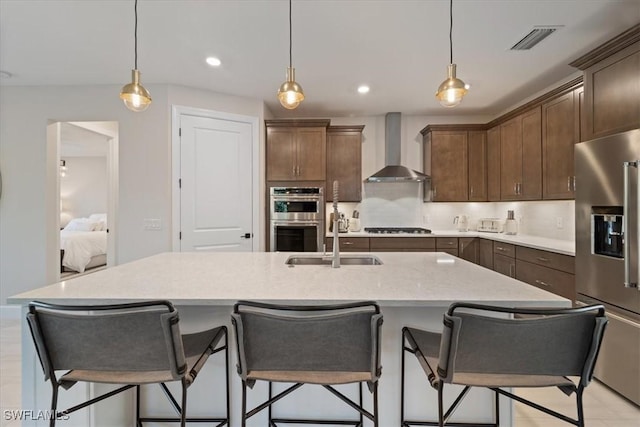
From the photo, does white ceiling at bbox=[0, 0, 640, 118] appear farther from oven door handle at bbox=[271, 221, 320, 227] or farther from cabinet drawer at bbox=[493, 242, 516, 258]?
cabinet drawer at bbox=[493, 242, 516, 258]

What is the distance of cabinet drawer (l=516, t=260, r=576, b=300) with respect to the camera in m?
2.55

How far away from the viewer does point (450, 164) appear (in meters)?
4.33

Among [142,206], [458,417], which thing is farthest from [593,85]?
[142,206]

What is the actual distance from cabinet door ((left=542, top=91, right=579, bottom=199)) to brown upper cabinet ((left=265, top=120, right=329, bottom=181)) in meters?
2.47

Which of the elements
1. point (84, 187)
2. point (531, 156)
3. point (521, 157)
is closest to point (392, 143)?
point (521, 157)

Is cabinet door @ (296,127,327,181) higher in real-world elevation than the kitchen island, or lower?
higher

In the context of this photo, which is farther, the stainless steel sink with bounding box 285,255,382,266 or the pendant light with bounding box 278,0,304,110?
the stainless steel sink with bounding box 285,255,382,266

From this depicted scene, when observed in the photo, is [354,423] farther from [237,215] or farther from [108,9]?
[108,9]

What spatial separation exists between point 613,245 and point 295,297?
7.42 feet

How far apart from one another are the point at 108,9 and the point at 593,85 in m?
3.61

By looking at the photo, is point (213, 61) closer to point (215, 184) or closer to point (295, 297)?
point (215, 184)

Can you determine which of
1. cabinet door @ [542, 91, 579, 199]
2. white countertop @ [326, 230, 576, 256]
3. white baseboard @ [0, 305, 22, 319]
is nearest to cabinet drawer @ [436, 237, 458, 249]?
white countertop @ [326, 230, 576, 256]

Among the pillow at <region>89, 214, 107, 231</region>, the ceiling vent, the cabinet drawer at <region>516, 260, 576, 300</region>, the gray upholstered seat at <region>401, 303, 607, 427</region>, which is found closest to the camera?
the gray upholstered seat at <region>401, 303, 607, 427</region>

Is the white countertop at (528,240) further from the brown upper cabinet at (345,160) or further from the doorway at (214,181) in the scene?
the doorway at (214,181)
